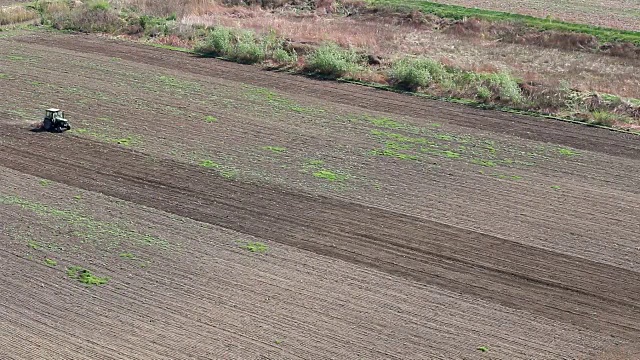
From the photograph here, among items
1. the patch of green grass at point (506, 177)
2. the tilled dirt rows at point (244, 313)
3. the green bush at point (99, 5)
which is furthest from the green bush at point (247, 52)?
the tilled dirt rows at point (244, 313)

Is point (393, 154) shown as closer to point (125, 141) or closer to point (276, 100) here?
point (276, 100)

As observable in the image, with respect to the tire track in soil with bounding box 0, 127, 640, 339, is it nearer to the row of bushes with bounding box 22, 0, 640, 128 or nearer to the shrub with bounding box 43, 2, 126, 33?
the row of bushes with bounding box 22, 0, 640, 128

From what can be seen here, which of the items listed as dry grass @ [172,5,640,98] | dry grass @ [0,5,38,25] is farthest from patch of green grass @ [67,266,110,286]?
dry grass @ [0,5,38,25]

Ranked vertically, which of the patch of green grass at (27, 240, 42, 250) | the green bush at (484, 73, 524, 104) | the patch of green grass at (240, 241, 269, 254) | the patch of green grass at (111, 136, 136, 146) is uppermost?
the green bush at (484, 73, 524, 104)

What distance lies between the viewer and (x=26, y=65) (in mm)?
42844

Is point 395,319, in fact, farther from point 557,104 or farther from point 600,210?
point 557,104

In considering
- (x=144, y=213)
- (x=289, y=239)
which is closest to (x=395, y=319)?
(x=289, y=239)

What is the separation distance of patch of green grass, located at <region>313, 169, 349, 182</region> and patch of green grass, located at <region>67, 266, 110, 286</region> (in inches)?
357

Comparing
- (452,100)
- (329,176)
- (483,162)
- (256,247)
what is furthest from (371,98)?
(256,247)

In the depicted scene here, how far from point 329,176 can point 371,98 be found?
30.4 ft

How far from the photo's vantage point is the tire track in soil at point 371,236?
77.9ft

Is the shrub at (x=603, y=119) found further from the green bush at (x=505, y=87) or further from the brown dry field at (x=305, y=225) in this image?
the green bush at (x=505, y=87)

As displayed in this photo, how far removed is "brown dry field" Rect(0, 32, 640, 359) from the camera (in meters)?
21.7

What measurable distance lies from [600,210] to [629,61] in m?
20.7
